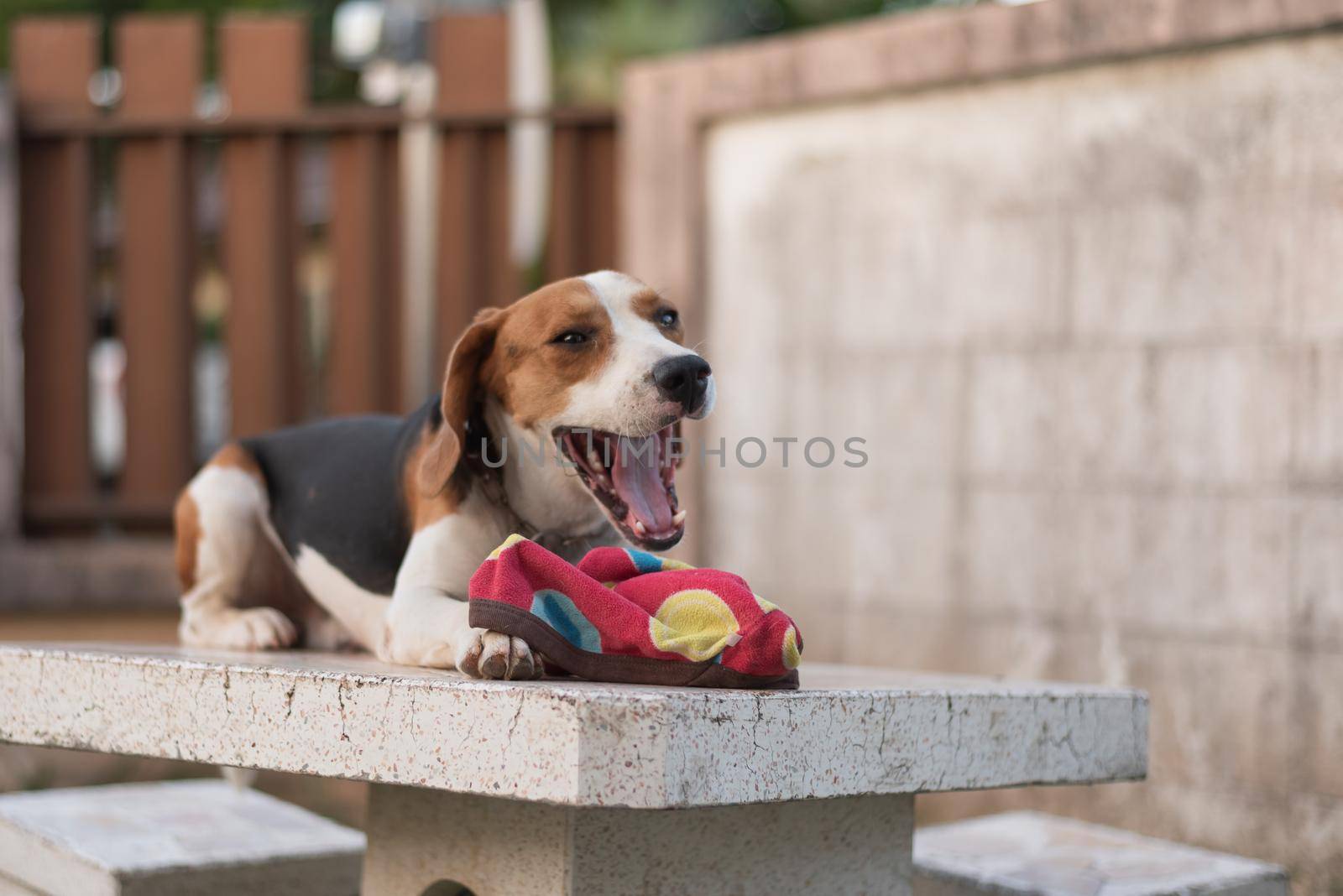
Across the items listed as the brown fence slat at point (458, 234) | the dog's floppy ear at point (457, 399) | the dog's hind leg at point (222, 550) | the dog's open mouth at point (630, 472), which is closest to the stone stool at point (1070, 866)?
the dog's open mouth at point (630, 472)

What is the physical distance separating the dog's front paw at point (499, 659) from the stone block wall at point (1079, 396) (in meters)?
2.97

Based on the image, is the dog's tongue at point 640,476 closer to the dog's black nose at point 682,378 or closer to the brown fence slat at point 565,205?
the dog's black nose at point 682,378

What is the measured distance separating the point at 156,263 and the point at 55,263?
1.70 feet

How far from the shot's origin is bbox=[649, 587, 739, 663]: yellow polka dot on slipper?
2.35 m

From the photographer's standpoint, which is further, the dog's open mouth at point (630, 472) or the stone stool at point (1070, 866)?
the stone stool at point (1070, 866)

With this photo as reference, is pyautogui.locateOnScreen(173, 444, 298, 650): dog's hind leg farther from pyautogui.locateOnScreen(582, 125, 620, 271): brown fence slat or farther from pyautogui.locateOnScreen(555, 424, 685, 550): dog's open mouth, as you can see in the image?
pyautogui.locateOnScreen(582, 125, 620, 271): brown fence slat

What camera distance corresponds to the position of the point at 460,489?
286 cm

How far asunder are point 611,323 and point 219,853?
5.43ft

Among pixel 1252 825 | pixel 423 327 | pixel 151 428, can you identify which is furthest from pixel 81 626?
pixel 1252 825

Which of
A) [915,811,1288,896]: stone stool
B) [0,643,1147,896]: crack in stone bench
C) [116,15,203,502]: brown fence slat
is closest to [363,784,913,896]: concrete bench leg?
[0,643,1147,896]: crack in stone bench

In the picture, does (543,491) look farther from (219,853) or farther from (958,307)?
(958,307)

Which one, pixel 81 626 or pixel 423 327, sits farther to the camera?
pixel 423 327

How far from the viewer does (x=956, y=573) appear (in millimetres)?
5309

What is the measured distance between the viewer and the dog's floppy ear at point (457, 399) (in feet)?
9.14
